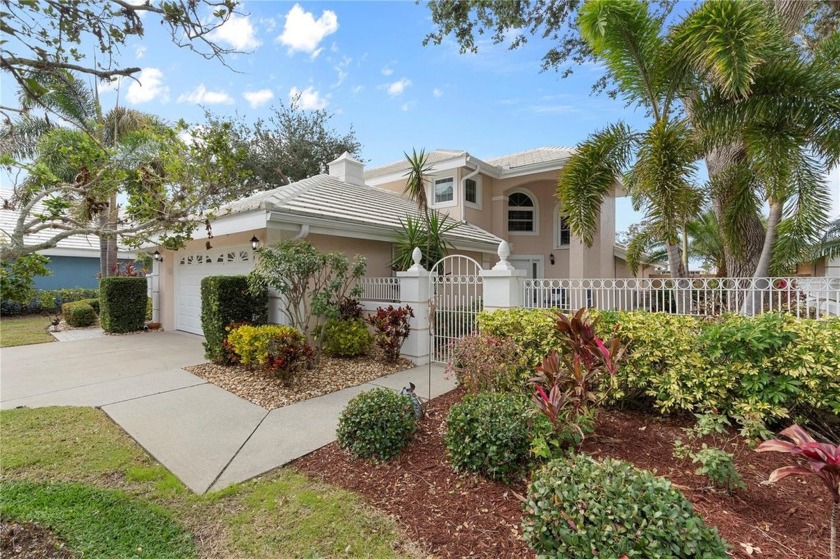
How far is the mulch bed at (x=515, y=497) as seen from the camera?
251 cm

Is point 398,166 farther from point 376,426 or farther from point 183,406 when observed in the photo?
point 376,426

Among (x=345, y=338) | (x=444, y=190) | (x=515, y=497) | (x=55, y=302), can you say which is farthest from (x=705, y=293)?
(x=55, y=302)

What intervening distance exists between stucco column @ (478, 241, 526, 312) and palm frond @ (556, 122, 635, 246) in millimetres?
1702

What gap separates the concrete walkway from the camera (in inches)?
154

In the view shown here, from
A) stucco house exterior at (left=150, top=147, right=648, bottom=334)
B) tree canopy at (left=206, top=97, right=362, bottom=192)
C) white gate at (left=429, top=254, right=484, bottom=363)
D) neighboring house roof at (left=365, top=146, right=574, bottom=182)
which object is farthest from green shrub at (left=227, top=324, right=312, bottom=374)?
tree canopy at (left=206, top=97, right=362, bottom=192)

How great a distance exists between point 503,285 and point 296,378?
12.8 ft

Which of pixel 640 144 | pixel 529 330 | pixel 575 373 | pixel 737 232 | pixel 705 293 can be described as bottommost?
pixel 575 373

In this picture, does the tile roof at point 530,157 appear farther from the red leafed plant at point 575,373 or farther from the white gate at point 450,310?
the red leafed plant at point 575,373

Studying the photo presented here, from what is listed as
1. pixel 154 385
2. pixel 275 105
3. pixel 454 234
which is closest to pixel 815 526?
pixel 154 385

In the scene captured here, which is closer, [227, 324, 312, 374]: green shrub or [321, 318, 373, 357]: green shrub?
[227, 324, 312, 374]: green shrub

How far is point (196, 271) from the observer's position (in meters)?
11.5

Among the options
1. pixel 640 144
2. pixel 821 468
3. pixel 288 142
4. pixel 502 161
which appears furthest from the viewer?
pixel 288 142

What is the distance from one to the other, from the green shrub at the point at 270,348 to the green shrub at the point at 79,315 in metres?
10.7

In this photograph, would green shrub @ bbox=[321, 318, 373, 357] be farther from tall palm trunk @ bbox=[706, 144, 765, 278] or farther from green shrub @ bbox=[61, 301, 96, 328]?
green shrub @ bbox=[61, 301, 96, 328]
